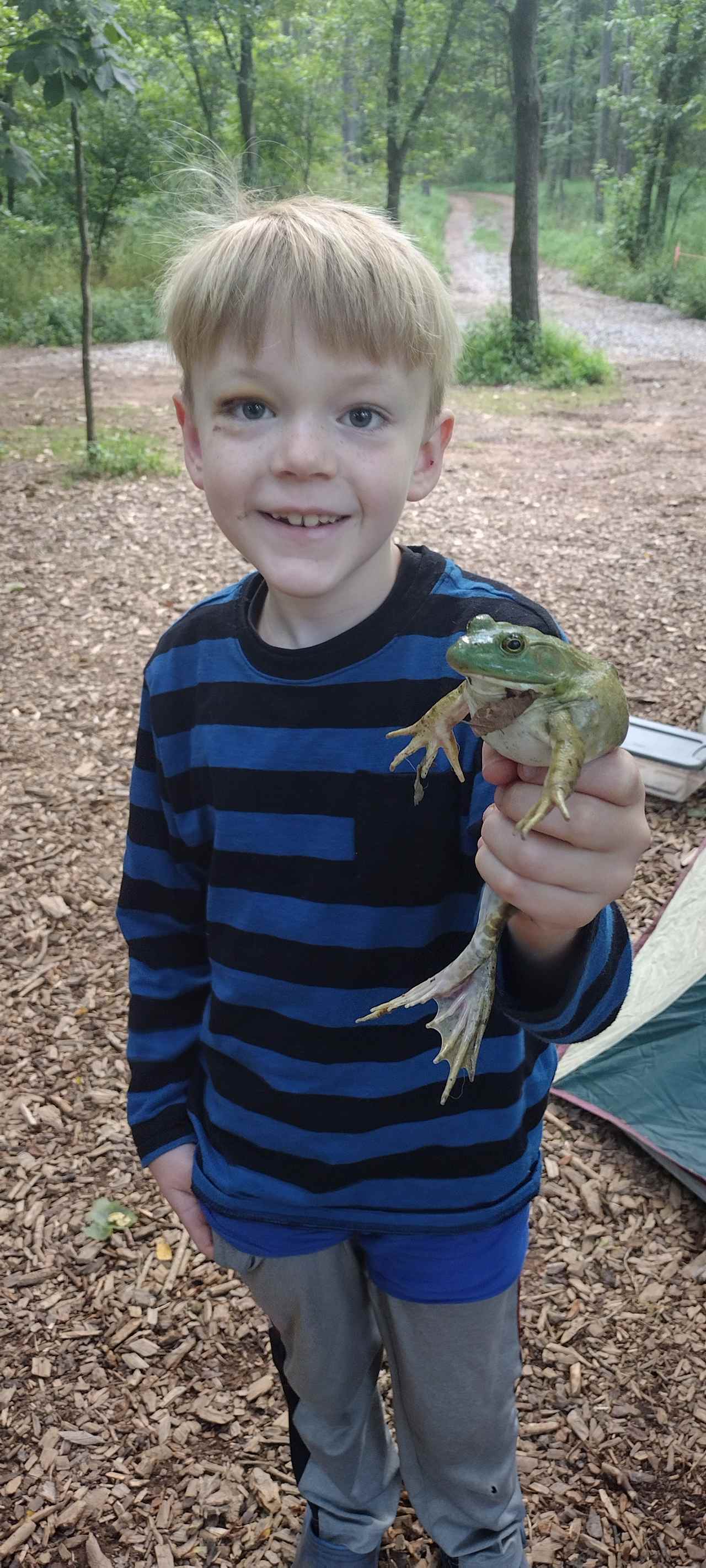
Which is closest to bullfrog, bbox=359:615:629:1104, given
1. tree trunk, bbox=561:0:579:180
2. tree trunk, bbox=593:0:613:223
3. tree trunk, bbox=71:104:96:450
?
tree trunk, bbox=71:104:96:450

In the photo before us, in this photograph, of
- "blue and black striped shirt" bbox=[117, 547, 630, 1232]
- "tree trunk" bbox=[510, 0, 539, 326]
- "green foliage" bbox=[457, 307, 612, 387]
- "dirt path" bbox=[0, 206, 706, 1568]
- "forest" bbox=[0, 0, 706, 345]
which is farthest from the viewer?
"forest" bbox=[0, 0, 706, 345]

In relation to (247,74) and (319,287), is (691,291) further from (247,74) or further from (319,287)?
(319,287)

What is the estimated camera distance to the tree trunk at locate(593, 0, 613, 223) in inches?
601

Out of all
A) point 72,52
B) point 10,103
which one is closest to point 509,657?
point 72,52

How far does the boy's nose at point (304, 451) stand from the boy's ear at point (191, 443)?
24 centimetres

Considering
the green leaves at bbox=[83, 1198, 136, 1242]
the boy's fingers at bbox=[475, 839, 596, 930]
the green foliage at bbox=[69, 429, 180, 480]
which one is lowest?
the green leaves at bbox=[83, 1198, 136, 1242]

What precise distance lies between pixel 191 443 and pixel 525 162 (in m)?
12.8

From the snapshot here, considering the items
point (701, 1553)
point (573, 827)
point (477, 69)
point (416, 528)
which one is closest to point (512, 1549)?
point (701, 1553)

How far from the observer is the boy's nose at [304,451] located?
1.37 meters

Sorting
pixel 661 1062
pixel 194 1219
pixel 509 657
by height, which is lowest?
pixel 661 1062

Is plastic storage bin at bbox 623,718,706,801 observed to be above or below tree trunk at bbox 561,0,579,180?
below

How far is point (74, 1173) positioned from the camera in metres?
3.12

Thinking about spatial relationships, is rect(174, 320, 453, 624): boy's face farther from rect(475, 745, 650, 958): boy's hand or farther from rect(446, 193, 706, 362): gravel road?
rect(446, 193, 706, 362): gravel road

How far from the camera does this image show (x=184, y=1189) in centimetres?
181
